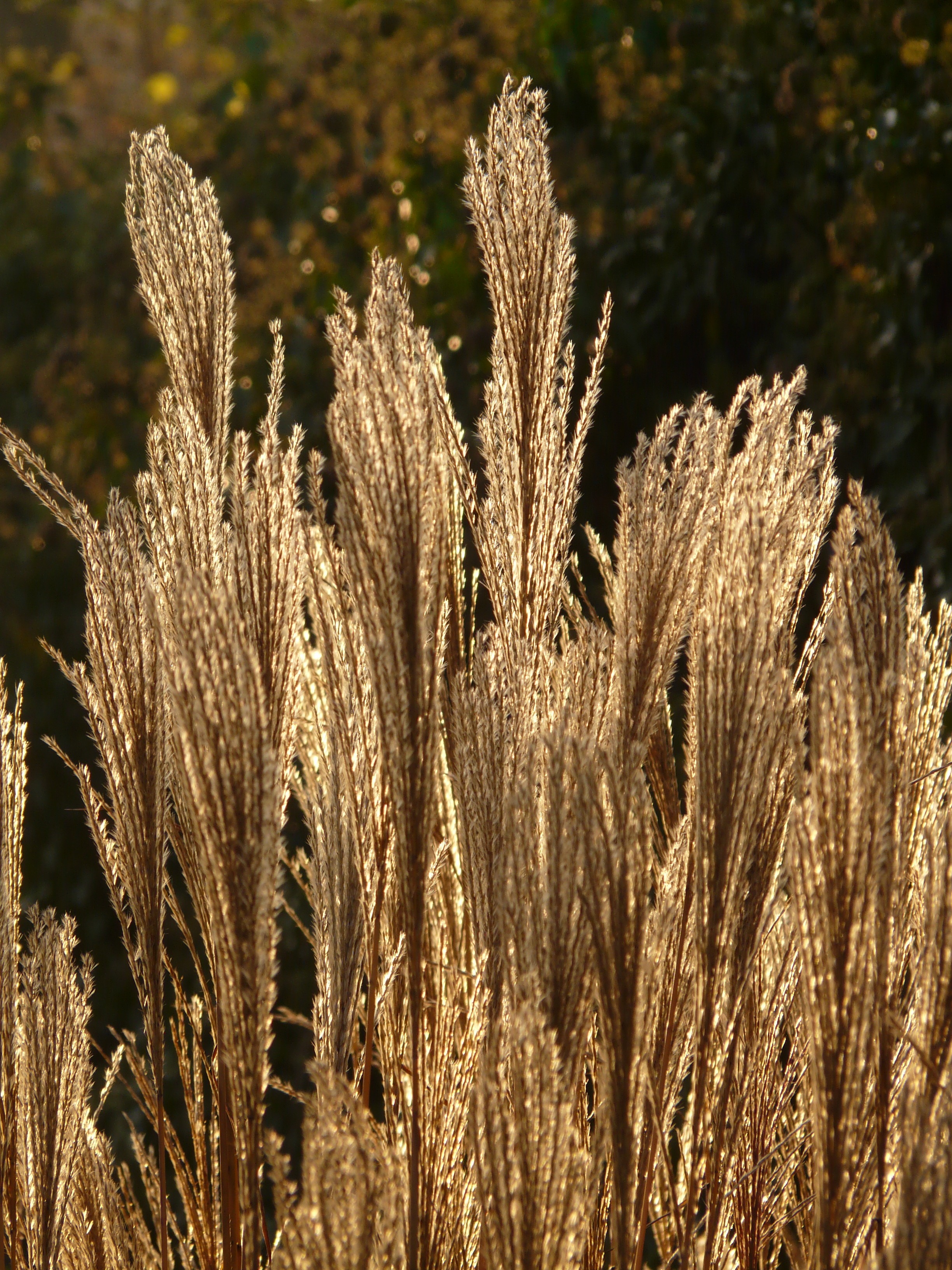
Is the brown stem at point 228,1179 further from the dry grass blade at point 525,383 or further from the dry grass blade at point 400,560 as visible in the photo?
the dry grass blade at point 525,383

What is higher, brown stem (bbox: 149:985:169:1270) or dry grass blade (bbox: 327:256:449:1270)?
dry grass blade (bbox: 327:256:449:1270)

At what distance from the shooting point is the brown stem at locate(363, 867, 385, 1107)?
53.7 inches

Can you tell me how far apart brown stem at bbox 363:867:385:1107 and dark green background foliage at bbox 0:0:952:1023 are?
76.7 inches

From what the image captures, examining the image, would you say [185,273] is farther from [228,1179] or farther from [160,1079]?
[228,1179]

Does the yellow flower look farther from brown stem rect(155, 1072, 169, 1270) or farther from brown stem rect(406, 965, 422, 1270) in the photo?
brown stem rect(406, 965, 422, 1270)

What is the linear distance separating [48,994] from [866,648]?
90cm

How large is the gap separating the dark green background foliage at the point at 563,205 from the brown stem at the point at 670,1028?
70.6 inches

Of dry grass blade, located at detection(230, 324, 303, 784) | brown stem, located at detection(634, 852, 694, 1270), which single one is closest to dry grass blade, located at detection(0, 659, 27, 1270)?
dry grass blade, located at detection(230, 324, 303, 784)

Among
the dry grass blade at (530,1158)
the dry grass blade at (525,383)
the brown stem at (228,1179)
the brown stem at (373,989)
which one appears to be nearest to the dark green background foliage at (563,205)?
the dry grass blade at (525,383)

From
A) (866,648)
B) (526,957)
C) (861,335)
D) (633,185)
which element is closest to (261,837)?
(526,957)

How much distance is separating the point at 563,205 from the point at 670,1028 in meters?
2.92

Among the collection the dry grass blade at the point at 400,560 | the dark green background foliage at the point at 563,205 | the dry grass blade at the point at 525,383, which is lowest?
the dry grass blade at the point at 400,560

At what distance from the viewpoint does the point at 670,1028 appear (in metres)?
1.39

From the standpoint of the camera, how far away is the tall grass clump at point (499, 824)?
102 centimetres
